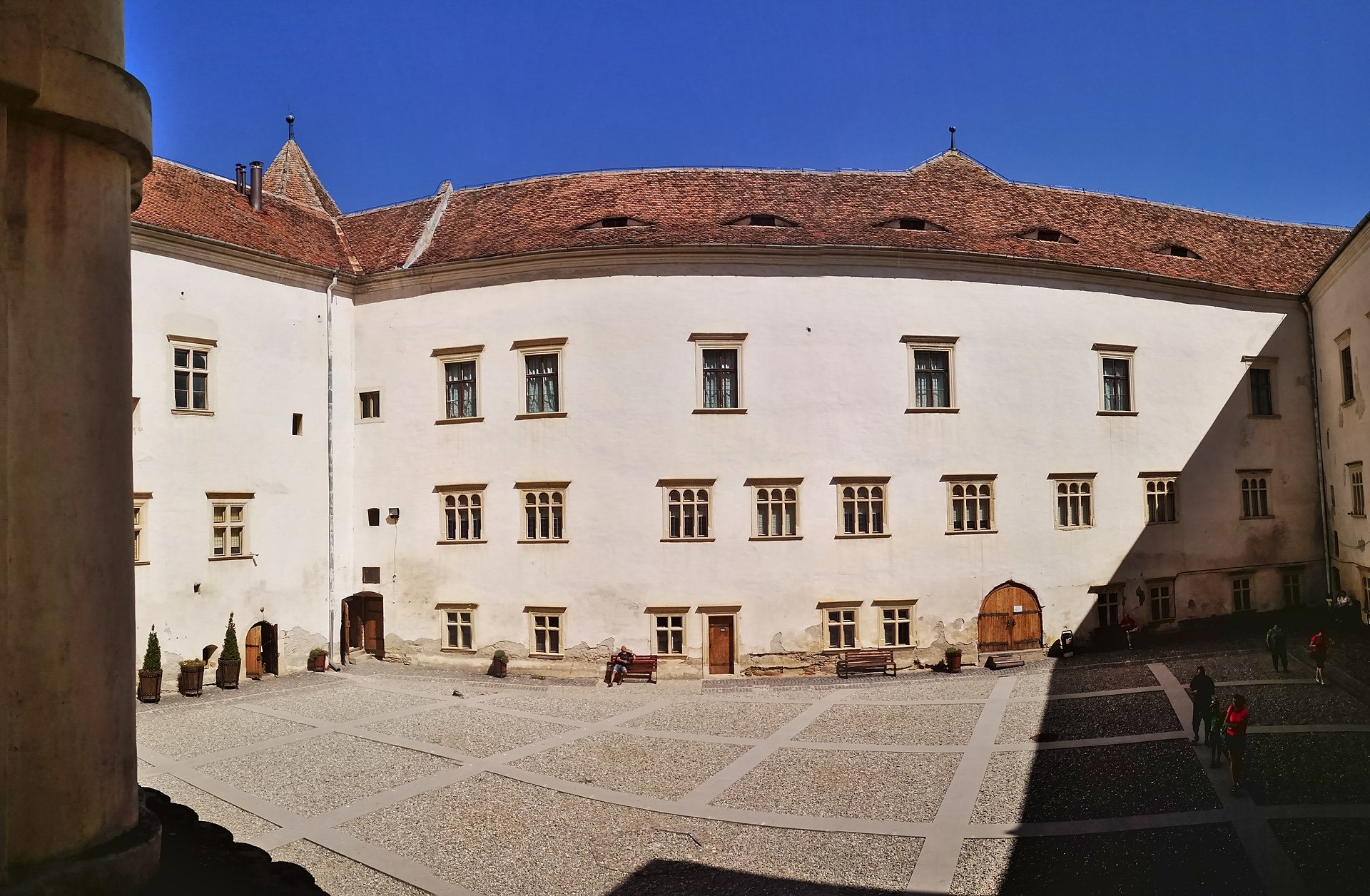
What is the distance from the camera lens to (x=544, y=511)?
75.5 feet

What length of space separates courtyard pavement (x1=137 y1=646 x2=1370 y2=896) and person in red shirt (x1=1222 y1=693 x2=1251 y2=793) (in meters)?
0.25

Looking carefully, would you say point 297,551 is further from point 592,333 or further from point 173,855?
point 173,855

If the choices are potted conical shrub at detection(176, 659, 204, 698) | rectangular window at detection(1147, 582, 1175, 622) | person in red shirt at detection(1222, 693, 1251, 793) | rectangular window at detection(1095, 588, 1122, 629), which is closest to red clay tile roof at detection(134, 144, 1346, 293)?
rectangular window at detection(1147, 582, 1175, 622)

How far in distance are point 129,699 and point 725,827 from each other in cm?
946

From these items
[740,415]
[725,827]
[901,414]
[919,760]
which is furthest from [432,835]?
[901,414]

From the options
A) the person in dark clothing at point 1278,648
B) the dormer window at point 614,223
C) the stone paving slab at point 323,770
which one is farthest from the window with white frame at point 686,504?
the person in dark clothing at point 1278,648

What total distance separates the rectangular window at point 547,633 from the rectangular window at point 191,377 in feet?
33.0

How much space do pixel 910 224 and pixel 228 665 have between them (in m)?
22.0

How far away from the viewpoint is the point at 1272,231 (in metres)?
30.5

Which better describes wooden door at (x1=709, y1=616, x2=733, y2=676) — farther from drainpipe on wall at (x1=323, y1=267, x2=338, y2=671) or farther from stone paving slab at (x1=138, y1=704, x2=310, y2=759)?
drainpipe on wall at (x1=323, y1=267, x2=338, y2=671)

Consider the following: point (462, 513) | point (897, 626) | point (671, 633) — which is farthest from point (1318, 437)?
point (462, 513)

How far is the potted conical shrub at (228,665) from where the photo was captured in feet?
68.8

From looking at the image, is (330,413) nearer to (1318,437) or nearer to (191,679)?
(191,679)

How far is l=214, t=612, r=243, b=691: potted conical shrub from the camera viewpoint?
20984 millimetres
